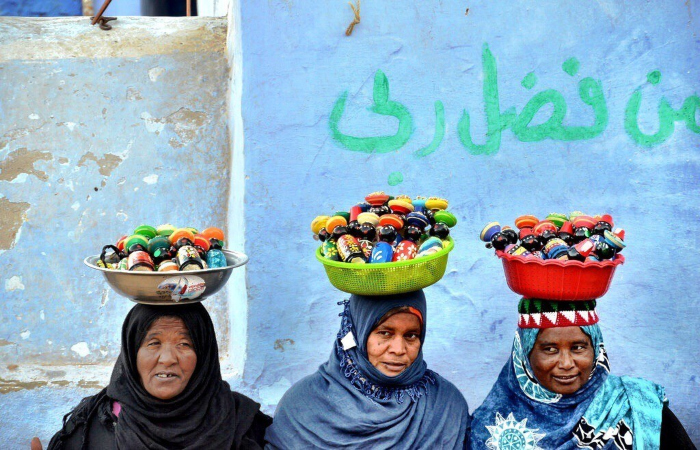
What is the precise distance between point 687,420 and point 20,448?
3824 mm

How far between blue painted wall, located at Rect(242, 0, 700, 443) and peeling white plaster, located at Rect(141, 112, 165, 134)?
809mm

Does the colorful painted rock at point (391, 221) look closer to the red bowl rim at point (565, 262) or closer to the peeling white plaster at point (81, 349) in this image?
the red bowl rim at point (565, 262)

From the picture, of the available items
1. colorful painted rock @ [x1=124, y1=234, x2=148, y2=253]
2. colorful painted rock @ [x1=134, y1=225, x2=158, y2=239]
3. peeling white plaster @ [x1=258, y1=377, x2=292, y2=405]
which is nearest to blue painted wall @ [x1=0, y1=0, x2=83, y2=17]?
peeling white plaster @ [x1=258, y1=377, x2=292, y2=405]

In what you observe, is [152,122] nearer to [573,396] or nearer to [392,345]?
[392,345]

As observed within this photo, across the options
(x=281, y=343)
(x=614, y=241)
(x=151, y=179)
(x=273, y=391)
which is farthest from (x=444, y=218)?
(x=151, y=179)

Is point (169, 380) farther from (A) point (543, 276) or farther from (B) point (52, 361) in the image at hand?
(B) point (52, 361)

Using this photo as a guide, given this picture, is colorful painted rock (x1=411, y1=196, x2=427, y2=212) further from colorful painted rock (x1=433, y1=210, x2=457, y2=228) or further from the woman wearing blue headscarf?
the woman wearing blue headscarf

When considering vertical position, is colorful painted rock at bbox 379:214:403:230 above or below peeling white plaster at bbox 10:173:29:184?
above

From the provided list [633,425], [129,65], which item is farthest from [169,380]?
[129,65]

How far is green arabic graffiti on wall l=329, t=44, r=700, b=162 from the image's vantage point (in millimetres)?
4863

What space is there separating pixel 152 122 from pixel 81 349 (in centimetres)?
147

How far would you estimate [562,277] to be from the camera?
3.17 m

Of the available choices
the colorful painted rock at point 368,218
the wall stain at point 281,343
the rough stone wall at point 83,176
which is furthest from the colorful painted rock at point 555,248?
the rough stone wall at point 83,176

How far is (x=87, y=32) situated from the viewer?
18.7ft
